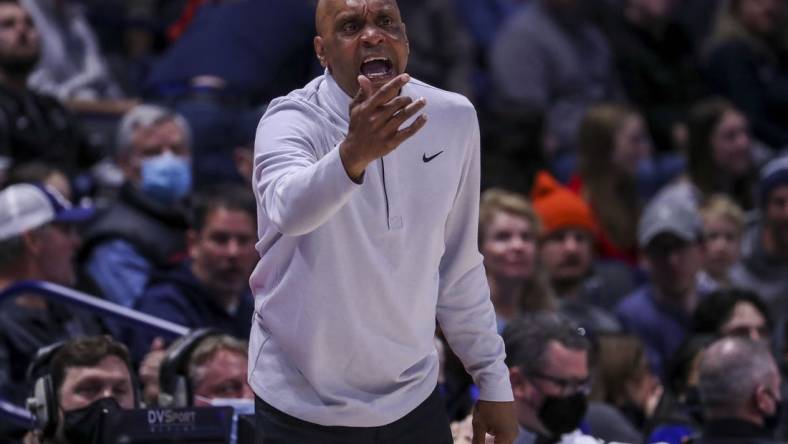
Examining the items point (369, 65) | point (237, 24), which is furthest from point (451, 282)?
point (237, 24)

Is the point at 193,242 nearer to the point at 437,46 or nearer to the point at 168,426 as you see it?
the point at 168,426

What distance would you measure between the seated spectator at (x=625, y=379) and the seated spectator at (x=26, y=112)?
9.34 ft

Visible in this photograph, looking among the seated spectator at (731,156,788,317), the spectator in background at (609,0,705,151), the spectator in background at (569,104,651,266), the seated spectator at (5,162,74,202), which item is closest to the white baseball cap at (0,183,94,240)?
the seated spectator at (5,162,74,202)

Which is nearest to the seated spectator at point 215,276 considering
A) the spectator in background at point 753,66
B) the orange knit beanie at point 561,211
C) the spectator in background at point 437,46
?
the orange knit beanie at point 561,211

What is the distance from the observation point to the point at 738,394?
567cm

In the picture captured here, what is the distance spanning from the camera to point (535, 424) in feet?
18.3

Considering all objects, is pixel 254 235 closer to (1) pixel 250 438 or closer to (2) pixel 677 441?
(2) pixel 677 441

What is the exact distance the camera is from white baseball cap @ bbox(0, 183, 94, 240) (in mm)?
6559

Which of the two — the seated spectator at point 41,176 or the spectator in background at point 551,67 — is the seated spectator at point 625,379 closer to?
the seated spectator at point 41,176

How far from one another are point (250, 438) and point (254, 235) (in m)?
3.20

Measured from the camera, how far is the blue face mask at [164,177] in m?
7.91

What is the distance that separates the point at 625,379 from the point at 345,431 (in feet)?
12.1

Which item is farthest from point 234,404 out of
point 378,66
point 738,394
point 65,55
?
point 65,55

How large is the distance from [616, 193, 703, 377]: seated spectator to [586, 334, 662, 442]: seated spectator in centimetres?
69
